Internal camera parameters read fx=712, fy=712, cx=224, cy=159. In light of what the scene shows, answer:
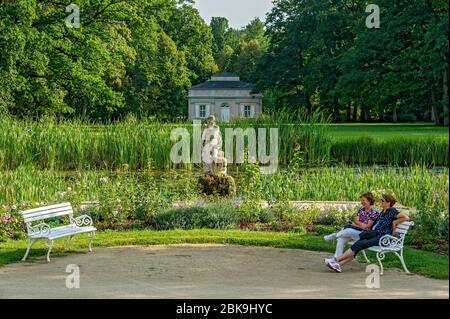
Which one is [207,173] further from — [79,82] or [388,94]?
[388,94]

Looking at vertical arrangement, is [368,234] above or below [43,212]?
below

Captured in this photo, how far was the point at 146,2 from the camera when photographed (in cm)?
3669

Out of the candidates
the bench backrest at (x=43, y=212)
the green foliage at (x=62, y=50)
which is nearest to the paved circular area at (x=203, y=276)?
the bench backrest at (x=43, y=212)

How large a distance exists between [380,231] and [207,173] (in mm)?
6681

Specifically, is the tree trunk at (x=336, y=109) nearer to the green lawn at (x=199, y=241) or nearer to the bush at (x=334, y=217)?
the bush at (x=334, y=217)

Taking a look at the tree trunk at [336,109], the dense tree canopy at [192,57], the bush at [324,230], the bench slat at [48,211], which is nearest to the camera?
the bench slat at [48,211]

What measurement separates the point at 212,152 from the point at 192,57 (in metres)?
47.8

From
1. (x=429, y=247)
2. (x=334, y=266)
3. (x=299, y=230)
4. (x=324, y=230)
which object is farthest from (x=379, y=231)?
(x=299, y=230)

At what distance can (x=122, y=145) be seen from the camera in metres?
22.9

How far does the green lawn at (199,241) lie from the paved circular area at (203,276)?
300 mm

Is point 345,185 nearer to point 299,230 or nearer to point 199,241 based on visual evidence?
point 299,230

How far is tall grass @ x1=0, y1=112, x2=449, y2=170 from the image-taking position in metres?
21.6

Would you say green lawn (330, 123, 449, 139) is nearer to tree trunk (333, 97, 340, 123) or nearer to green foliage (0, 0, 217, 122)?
green foliage (0, 0, 217, 122)

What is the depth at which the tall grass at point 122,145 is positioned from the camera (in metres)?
21.6
